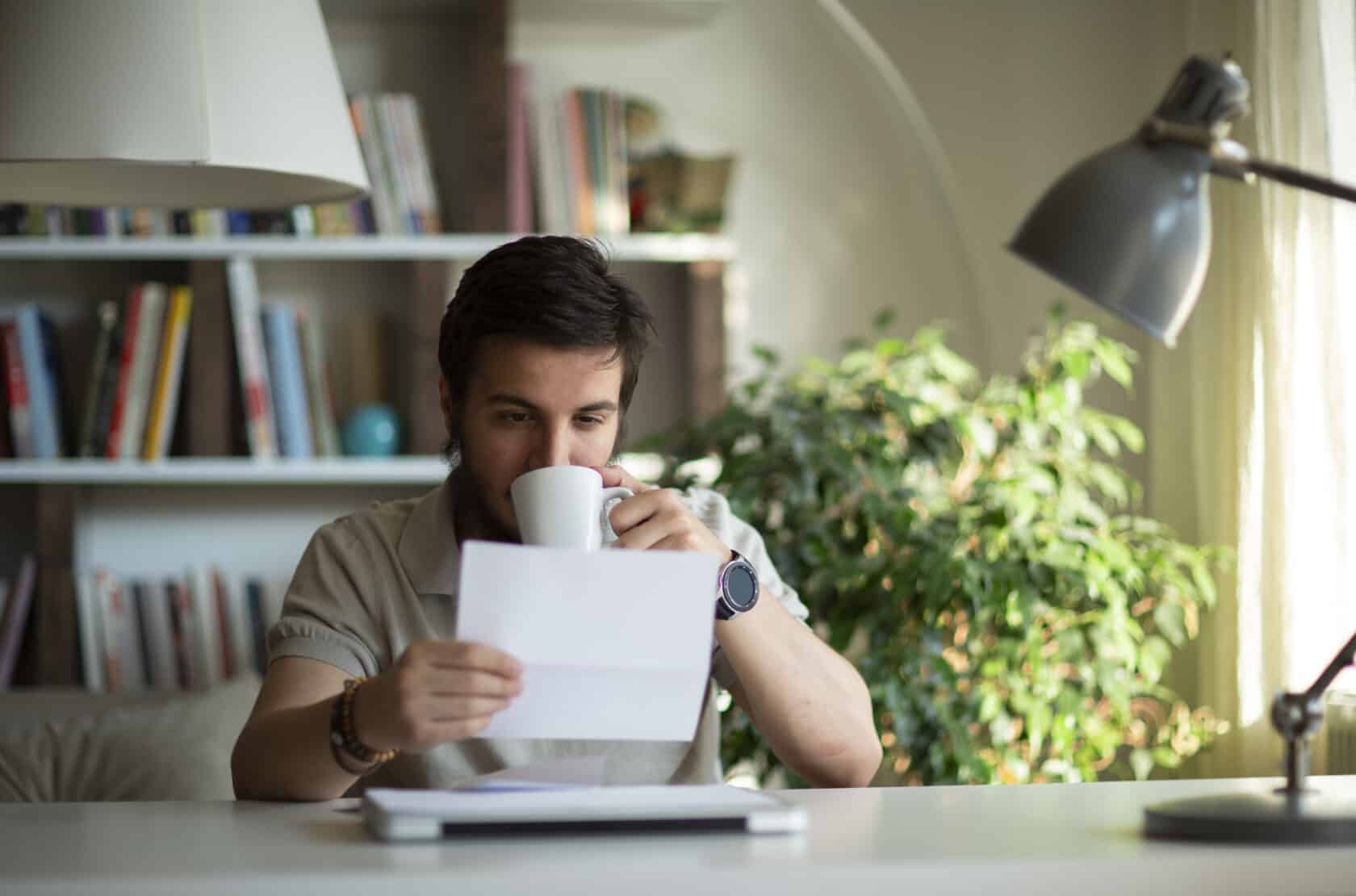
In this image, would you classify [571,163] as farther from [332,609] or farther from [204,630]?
[332,609]

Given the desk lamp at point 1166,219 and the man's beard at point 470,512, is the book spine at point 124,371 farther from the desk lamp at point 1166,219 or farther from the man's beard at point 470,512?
the desk lamp at point 1166,219

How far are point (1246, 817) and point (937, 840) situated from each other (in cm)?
19

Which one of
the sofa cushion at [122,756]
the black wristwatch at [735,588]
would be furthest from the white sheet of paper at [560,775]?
the sofa cushion at [122,756]

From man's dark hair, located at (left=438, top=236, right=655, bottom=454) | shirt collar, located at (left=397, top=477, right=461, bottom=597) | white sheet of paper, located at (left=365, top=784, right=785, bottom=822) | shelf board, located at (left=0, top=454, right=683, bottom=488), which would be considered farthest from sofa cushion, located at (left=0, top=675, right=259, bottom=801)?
white sheet of paper, located at (left=365, top=784, right=785, bottom=822)

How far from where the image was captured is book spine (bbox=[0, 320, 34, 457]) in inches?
109

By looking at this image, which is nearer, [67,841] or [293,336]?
[67,841]

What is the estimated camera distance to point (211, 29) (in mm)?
1257

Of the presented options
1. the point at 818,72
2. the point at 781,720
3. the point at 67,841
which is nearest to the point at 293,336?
the point at 818,72

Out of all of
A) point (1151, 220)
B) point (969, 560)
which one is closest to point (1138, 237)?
point (1151, 220)

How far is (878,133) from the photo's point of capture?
124 inches

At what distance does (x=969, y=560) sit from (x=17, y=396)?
1.82 m

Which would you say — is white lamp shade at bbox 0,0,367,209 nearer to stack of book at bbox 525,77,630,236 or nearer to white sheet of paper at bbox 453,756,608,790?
white sheet of paper at bbox 453,756,608,790

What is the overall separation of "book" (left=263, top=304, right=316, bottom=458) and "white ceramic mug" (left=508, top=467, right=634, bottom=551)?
1790 millimetres

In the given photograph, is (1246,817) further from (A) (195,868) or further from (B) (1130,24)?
(B) (1130,24)
